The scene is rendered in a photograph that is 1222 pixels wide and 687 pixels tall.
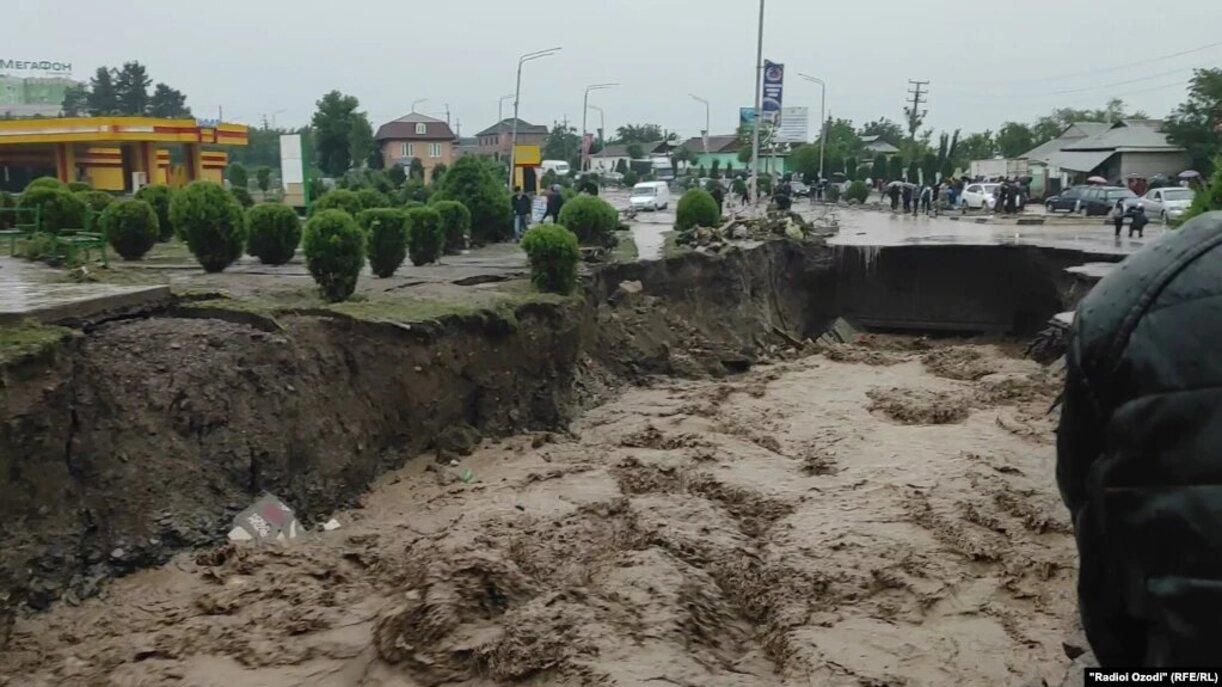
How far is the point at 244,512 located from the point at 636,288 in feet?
31.8

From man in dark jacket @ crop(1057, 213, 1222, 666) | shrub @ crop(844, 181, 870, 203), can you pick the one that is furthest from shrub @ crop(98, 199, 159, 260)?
shrub @ crop(844, 181, 870, 203)

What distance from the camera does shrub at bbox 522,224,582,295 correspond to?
555 inches

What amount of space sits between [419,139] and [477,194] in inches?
2321

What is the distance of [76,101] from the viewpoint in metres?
89.3

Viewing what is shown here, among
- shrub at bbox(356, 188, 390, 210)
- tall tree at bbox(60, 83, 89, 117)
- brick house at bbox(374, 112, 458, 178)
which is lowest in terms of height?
shrub at bbox(356, 188, 390, 210)

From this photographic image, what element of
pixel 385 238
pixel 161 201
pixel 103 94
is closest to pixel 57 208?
pixel 161 201

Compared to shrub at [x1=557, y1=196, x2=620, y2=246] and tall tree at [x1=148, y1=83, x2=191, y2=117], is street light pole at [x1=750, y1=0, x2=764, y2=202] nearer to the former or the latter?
shrub at [x1=557, y1=196, x2=620, y2=246]

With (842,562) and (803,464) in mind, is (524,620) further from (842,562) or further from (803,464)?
(803,464)

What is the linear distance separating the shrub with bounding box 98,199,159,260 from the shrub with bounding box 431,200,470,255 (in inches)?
198

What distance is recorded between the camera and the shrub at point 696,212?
2242 centimetres

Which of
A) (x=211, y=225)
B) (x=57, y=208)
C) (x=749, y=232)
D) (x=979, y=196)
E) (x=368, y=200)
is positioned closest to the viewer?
(x=211, y=225)

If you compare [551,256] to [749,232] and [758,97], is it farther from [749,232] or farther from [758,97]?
[758,97]

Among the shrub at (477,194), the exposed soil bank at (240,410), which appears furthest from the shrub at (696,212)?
the exposed soil bank at (240,410)

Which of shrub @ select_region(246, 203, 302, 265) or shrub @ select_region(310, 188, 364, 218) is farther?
shrub @ select_region(310, 188, 364, 218)
